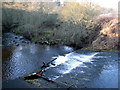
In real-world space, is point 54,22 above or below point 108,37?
above

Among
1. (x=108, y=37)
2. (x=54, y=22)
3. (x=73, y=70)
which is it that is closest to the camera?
(x=73, y=70)

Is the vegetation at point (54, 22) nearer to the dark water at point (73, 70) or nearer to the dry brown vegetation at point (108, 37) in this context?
the dry brown vegetation at point (108, 37)

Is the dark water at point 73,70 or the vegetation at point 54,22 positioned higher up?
the vegetation at point 54,22

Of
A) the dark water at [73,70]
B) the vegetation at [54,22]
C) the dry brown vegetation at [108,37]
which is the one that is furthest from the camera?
the vegetation at [54,22]

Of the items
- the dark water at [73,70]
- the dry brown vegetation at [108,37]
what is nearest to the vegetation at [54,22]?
the dry brown vegetation at [108,37]

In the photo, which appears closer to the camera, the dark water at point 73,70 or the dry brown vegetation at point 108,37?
the dark water at point 73,70

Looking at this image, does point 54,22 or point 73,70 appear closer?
point 73,70

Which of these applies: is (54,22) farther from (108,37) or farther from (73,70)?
(73,70)

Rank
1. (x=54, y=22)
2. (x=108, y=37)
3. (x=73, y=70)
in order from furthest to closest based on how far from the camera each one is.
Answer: (x=54, y=22), (x=108, y=37), (x=73, y=70)

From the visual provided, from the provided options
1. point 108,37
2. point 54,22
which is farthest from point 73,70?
point 54,22

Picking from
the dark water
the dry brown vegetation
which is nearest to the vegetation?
the dry brown vegetation

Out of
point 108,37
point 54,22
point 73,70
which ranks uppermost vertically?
point 54,22

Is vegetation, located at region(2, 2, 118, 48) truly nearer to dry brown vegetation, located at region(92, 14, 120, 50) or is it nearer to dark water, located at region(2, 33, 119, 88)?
dry brown vegetation, located at region(92, 14, 120, 50)

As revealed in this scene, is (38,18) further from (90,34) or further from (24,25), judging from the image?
(90,34)
